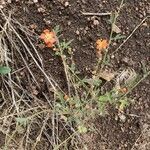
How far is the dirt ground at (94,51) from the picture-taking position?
230 cm

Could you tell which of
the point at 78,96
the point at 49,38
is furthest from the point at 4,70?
the point at 78,96

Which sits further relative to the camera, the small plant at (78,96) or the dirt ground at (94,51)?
the dirt ground at (94,51)

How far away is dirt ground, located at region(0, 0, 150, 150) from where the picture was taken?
2299 mm

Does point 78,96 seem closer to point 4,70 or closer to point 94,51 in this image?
point 94,51

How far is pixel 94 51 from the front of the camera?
2.35 meters

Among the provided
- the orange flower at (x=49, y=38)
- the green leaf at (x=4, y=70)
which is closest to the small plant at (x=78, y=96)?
the orange flower at (x=49, y=38)

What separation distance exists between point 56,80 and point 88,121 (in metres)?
0.24

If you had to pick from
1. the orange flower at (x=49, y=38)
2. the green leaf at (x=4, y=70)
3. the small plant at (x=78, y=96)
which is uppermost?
the orange flower at (x=49, y=38)

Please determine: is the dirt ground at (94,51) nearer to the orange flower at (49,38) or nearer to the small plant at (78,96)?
the small plant at (78,96)

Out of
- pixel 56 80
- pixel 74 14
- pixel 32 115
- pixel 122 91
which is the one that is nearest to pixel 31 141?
pixel 32 115

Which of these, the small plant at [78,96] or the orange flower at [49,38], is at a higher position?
the orange flower at [49,38]

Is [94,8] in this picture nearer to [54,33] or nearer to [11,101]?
[54,33]

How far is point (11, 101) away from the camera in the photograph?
224 centimetres

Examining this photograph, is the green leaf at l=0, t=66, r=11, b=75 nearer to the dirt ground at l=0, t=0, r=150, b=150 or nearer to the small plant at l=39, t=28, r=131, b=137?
the dirt ground at l=0, t=0, r=150, b=150
